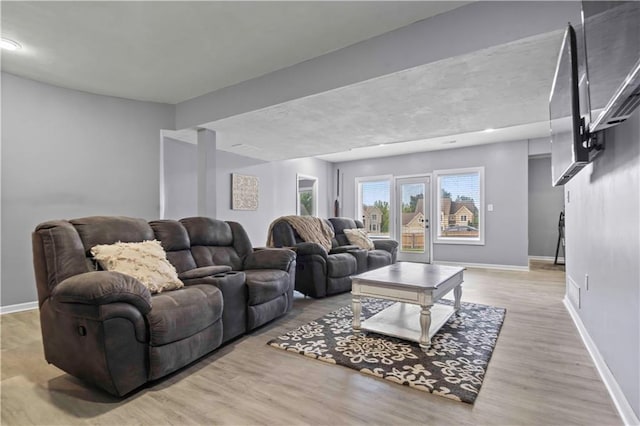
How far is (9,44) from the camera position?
2.84 meters

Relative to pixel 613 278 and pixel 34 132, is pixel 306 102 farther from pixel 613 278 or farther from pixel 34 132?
pixel 34 132

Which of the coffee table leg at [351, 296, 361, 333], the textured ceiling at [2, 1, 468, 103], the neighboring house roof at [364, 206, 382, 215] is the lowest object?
the coffee table leg at [351, 296, 361, 333]

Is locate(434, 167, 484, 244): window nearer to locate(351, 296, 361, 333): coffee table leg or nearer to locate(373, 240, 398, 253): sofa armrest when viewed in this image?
locate(373, 240, 398, 253): sofa armrest

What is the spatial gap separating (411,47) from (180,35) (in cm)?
203

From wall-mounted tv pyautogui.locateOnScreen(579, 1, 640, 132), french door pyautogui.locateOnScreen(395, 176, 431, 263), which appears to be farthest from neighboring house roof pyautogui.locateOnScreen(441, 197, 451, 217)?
wall-mounted tv pyautogui.locateOnScreen(579, 1, 640, 132)

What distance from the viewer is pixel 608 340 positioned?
190 cm

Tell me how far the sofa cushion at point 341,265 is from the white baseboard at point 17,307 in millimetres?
3518

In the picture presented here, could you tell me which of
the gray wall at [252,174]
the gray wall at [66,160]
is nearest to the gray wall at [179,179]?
the gray wall at [252,174]

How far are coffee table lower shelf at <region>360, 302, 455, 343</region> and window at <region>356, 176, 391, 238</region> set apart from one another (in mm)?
4568

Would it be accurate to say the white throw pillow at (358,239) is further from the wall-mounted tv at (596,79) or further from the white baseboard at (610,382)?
the wall-mounted tv at (596,79)

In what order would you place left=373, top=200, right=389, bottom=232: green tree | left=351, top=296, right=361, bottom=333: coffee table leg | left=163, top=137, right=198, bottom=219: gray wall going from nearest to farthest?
left=351, top=296, right=361, bottom=333: coffee table leg → left=163, top=137, right=198, bottom=219: gray wall → left=373, top=200, right=389, bottom=232: green tree

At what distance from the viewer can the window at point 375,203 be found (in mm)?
7707

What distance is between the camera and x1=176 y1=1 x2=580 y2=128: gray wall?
2.20 m

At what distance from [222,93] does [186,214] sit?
215 centimetres
